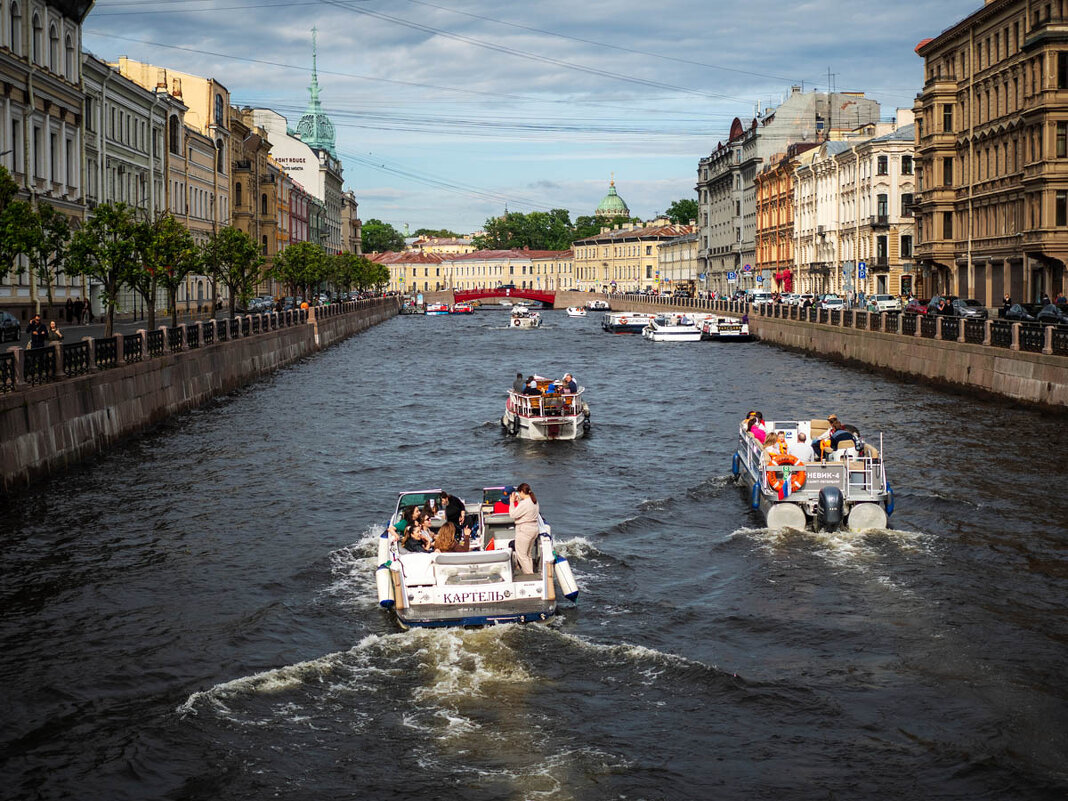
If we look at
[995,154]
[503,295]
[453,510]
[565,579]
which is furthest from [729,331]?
[503,295]

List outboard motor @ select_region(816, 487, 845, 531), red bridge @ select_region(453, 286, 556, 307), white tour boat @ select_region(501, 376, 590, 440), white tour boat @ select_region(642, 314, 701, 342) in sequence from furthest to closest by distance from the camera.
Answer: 1. red bridge @ select_region(453, 286, 556, 307)
2. white tour boat @ select_region(642, 314, 701, 342)
3. white tour boat @ select_region(501, 376, 590, 440)
4. outboard motor @ select_region(816, 487, 845, 531)

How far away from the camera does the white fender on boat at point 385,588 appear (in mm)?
16983

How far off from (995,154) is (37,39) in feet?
146

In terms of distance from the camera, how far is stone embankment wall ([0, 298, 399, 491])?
25.3 meters

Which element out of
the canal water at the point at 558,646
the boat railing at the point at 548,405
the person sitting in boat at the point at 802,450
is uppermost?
the boat railing at the point at 548,405

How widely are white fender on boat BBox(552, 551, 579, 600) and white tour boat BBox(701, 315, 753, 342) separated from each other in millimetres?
71582

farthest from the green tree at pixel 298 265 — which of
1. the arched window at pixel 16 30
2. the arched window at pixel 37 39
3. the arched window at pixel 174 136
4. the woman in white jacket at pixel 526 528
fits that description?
the woman in white jacket at pixel 526 528

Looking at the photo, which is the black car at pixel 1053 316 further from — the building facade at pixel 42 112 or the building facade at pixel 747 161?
the building facade at pixel 747 161

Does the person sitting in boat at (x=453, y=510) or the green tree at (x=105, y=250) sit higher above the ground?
the green tree at (x=105, y=250)

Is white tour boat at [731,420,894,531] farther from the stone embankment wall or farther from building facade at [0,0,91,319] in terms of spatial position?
building facade at [0,0,91,319]

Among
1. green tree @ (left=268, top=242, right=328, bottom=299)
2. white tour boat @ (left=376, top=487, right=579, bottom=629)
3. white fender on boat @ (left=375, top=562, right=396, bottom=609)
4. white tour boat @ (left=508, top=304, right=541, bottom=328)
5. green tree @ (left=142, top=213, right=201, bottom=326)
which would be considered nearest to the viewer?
white tour boat @ (left=376, top=487, right=579, bottom=629)

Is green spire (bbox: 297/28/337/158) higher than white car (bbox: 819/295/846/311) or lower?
higher

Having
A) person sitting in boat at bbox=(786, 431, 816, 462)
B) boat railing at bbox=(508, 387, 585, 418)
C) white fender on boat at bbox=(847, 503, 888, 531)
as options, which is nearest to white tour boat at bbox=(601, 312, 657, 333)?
boat railing at bbox=(508, 387, 585, 418)

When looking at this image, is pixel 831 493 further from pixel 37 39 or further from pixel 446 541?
pixel 37 39
